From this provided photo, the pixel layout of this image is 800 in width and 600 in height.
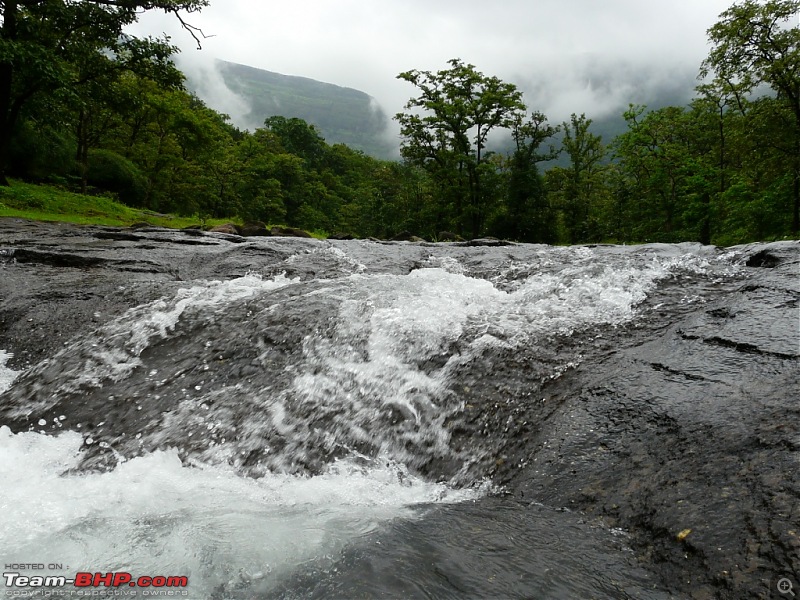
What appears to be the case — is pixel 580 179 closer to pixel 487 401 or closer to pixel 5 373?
pixel 487 401

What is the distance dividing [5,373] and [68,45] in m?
14.6

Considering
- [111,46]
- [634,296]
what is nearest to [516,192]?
[111,46]

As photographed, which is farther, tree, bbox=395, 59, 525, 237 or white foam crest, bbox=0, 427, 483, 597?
tree, bbox=395, 59, 525, 237

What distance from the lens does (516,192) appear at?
95.1 ft

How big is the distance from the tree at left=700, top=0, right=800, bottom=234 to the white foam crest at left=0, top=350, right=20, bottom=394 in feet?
72.0

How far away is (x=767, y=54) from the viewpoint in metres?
17.5

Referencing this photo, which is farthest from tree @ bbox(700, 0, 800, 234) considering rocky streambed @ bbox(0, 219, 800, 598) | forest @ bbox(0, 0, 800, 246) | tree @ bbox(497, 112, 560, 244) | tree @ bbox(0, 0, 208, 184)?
tree @ bbox(0, 0, 208, 184)

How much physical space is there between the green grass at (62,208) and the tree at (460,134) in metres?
16.8

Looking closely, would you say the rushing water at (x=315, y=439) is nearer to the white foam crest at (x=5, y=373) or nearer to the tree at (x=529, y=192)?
the white foam crest at (x=5, y=373)

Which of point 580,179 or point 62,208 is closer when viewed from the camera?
point 62,208

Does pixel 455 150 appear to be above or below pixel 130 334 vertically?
above

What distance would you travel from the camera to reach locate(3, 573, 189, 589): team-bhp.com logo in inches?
78.0

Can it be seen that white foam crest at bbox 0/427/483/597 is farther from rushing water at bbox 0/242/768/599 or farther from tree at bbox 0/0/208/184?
tree at bbox 0/0/208/184

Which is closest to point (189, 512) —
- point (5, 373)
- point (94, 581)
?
point (94, 581)
